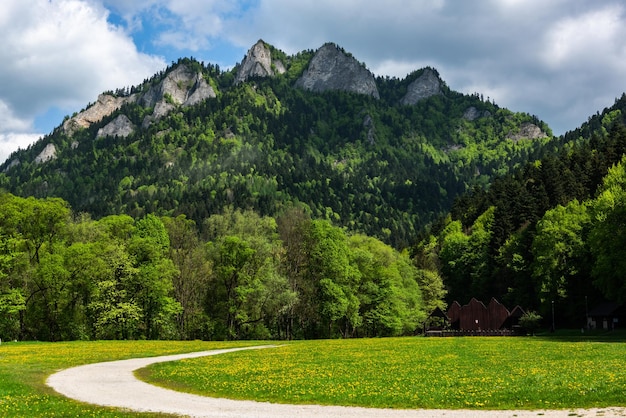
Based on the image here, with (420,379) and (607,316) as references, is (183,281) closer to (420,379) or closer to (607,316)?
(420,379)

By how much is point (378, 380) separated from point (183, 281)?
2424 inches

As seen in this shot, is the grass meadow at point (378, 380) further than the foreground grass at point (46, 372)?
Yes

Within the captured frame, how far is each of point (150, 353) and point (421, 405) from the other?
116 feet

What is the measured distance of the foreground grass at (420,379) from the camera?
20938 millimetres

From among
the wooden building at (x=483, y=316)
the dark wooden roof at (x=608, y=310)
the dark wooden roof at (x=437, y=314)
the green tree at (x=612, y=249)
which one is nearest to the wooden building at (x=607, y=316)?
the dark wooden roof at (x=608, y=310)

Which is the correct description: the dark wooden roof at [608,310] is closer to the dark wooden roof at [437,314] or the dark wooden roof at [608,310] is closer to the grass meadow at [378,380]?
the dark wooden roof at [437,314]

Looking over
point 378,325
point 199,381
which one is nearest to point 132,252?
point 378,325

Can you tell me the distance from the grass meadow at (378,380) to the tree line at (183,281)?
1140 inches

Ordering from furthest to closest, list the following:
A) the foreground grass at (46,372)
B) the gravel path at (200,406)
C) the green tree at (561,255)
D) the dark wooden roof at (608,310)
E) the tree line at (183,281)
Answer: the green tree at (561,255) → the dark wooden roof at (608,310) → the tree line at (183,281) → the foreground grass at (46,372) → the gravel path at (200,406)

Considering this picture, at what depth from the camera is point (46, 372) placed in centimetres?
3406

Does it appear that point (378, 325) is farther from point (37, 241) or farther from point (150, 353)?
point (37, 241)

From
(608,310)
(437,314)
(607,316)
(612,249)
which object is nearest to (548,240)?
(608,310)

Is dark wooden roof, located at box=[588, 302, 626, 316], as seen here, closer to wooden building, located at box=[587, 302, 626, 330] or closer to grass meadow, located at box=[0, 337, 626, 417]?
wooden building, located at box=[587, 302, 626, 330]

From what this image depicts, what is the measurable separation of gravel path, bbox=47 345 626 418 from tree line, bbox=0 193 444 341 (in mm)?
41724
